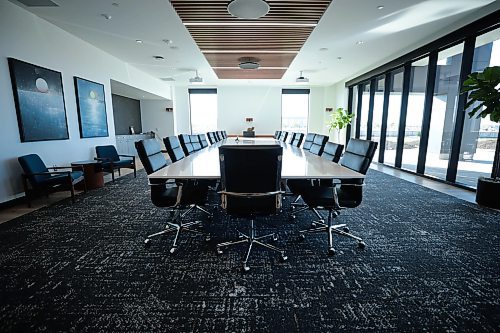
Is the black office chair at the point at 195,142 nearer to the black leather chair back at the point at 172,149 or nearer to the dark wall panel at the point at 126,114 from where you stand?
the black leather chair back at the point at 172,149

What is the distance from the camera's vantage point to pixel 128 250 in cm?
223

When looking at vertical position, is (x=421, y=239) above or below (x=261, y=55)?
below

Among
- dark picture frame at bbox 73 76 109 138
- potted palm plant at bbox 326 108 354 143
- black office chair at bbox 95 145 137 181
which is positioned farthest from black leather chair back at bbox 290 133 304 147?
dark picture frame at bbox 73 76 109 138

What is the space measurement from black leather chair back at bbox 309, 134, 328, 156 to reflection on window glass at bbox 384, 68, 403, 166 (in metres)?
3.81

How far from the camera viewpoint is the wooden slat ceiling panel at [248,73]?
7.49m

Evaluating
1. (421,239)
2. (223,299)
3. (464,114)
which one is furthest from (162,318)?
(464,114)

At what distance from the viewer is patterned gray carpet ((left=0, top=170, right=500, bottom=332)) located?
4.62 ft

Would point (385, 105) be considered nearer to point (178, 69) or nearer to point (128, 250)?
point (178, 69)

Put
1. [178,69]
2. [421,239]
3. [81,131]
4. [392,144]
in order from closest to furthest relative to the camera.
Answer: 1. [421,239]
2. [81,131]
3. [392,144]
4. [178,69]

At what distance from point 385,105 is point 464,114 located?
8.88ft

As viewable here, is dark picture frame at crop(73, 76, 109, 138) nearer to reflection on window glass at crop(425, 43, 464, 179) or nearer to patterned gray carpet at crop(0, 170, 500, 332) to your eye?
patterned gray carpet at crop(0, 170, 500, 332)

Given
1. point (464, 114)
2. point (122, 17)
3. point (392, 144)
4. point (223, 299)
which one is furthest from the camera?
point (392, 144)

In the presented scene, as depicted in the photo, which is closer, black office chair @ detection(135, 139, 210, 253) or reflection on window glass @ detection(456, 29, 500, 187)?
black office chair @ detection(135, 139, 210, 253)

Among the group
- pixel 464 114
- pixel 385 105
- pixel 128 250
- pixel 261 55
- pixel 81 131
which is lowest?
pixel 128 250
